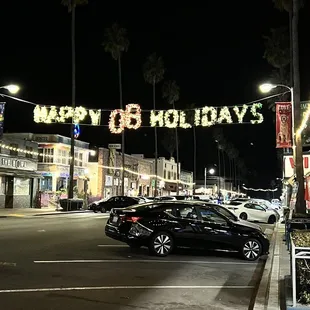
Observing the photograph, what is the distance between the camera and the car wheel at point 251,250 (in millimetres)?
13492

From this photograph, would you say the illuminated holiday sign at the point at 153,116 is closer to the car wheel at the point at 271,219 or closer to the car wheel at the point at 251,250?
the car wheel at the point at 271,219

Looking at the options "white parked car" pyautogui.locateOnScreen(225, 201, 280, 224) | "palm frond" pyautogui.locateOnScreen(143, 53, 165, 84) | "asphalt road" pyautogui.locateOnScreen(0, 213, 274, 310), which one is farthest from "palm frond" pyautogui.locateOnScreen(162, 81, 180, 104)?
"asphalt road" pyautogui.locateOnScreen(0, 213, 274, 310)

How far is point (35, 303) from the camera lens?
24.6 feet

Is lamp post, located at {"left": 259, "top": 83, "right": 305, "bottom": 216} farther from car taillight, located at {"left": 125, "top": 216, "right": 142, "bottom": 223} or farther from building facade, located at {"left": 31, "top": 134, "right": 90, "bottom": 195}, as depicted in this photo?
building facade, located at {"left": 31, "top": 134, "right": 90, "bottom": 195}

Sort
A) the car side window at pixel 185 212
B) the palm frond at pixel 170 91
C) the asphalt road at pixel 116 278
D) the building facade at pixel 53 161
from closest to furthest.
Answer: the asphalt road at pixel 116 278, the car side window at pixel 185 212, the building facade at pixel 53 161, the palm frond at pixel 170 91

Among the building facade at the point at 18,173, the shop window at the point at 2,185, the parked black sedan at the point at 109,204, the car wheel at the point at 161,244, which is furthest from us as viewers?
the parked black sedan at the point at 109,204

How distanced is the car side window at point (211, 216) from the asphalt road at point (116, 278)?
105cm

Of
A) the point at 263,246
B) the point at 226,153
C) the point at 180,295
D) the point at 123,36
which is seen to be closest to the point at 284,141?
the point at 263,246

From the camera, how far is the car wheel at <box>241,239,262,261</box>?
13.5m

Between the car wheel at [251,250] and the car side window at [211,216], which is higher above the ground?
the car side window at [211,216]

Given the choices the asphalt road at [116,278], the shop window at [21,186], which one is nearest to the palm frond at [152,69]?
the shop window at [21,186]

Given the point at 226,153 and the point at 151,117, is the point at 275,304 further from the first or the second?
the point at 226,153

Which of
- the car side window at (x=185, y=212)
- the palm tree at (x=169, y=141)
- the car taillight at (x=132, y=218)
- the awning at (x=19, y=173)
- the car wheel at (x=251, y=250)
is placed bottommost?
the car wheel at (x=251, y=250)

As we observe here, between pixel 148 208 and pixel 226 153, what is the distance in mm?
132903
